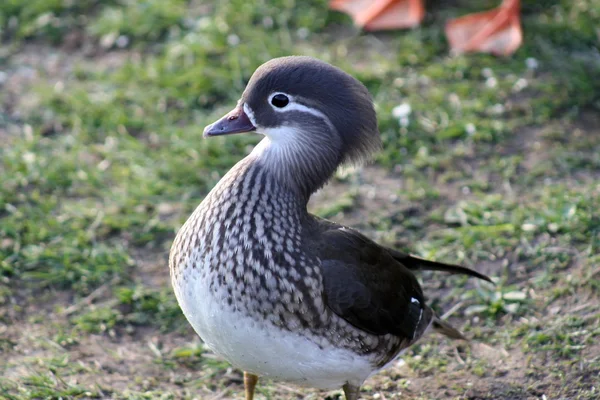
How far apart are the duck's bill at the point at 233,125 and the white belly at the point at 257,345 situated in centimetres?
52

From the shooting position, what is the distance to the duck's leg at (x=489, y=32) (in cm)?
564

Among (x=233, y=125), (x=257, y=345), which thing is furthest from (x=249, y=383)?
(x=233, y=125)

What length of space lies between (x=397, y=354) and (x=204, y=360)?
89cm

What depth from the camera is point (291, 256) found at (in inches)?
118

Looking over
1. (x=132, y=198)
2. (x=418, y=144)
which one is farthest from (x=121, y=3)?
(x=418, y=144)

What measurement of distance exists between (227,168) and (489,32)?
2025 mm

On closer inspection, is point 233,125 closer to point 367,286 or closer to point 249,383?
point 367,286

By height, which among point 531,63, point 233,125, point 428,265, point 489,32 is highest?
point 233,125

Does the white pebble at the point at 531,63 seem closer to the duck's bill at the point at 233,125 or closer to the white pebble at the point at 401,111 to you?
the white pebble at the point at 401,111

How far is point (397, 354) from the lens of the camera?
339cm

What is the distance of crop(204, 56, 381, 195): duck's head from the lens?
3.08m

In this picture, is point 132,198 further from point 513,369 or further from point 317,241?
point 513,369

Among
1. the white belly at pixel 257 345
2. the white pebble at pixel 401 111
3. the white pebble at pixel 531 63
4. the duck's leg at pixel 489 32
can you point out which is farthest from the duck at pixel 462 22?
the white belly at pixel 257 345

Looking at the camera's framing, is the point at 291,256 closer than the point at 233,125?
Yes
